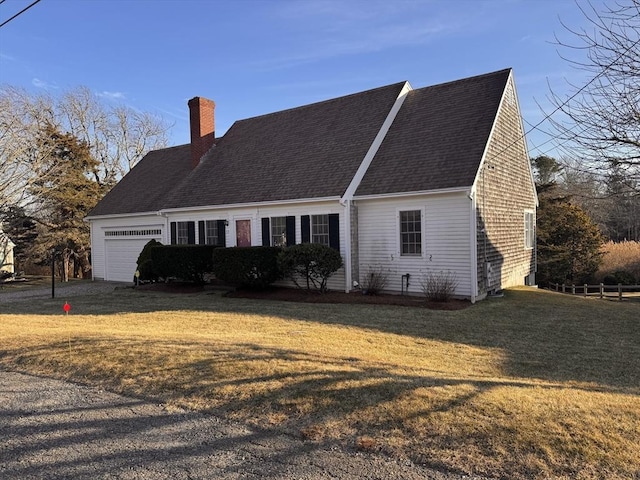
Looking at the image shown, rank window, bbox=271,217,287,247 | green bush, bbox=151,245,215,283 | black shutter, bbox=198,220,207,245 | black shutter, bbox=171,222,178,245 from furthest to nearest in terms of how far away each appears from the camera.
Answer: black shutter, bbox=171,222,178,245 → black shutter, bbox=198,220,207,245 → green bush, bbox=151,245,215,283 → window, bbox=271,217,287,247

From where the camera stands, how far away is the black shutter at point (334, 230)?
49.0ft

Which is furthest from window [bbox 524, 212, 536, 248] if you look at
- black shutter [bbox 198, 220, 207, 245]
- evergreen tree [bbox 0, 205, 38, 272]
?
evergreen tree [bbox 0, 205, 38, 272]

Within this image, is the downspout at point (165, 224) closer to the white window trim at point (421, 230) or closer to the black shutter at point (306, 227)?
the black shutter at point (306, 227)

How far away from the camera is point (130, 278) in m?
22.0

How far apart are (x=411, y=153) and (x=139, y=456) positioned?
12764 mm

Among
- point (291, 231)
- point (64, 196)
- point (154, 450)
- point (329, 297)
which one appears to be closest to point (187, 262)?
point (291, 231)

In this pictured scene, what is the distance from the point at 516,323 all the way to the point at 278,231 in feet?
28.2

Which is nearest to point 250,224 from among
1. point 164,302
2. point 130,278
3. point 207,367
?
point 164,302

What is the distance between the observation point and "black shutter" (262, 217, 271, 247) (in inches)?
653

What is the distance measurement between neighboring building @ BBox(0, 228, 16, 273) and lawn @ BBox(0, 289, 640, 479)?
2247 cm

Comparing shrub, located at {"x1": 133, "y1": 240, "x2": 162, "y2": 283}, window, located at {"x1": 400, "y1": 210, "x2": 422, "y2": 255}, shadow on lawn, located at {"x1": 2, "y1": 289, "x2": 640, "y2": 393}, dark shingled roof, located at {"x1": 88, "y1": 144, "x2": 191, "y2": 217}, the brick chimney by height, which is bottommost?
shadow on lawn, located at {"x1": 2, "y1": 289, "x2": 640, "y2": 393}

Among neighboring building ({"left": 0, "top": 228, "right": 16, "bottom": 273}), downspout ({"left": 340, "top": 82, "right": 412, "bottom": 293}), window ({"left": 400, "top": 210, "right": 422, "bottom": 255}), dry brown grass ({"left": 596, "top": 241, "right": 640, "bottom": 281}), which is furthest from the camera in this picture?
neighboring building ({"left": 0, "top": 228, "right": 16, "bottom": 273})

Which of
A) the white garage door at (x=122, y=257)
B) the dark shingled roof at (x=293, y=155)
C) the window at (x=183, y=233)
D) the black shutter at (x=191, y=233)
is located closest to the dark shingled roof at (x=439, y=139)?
the dark shingled roof at (x=293, y=155)

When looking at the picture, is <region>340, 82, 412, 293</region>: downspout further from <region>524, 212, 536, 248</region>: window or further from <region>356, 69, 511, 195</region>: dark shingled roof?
<region>524, 212, 536, 248</region>: window
